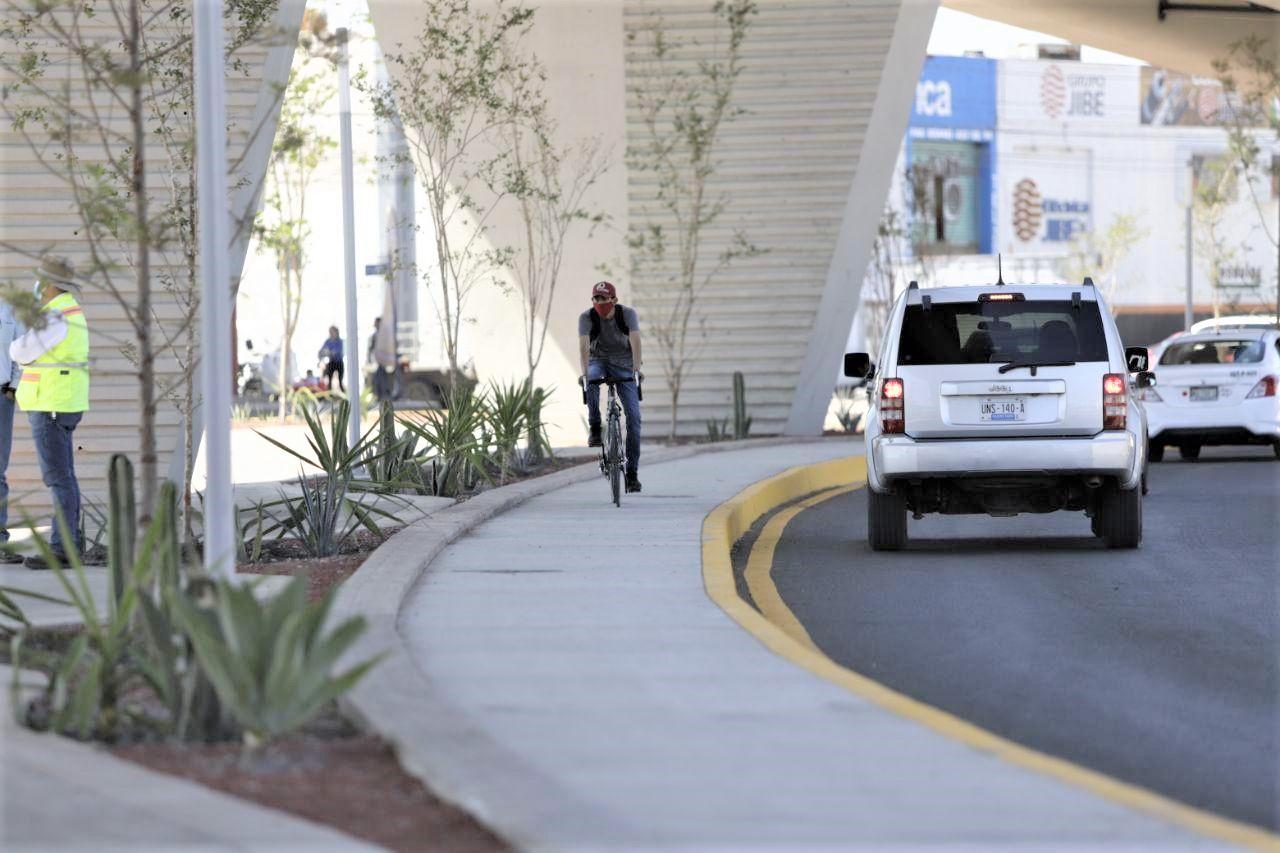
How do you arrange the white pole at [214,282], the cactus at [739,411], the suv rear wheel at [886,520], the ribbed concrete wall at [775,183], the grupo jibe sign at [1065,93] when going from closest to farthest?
the white pole at [214,282], the suv rear wheel at [886,520], the cactus at [739,411], the ribbed concrete wall at [775,183], the grupo jibe sign at [1065,93]

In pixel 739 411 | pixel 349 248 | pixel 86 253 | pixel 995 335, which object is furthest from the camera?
pixel 739 411

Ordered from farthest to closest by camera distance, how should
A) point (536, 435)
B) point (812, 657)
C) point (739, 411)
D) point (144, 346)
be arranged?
point (739, 411) → point (536, 435) → point (144, 346) → point (812, 657)

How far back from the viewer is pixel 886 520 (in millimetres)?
13961

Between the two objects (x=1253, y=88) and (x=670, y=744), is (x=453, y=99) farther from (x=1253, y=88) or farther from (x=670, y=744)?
(x=1253, y=88)

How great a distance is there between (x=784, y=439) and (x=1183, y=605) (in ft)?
47.3

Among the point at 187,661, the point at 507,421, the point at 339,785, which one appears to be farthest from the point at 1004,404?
the point at 339,785

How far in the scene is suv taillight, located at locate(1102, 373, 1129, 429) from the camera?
1335cm

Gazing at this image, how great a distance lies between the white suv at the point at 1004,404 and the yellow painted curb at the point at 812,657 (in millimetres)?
1324

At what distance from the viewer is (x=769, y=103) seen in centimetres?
2670

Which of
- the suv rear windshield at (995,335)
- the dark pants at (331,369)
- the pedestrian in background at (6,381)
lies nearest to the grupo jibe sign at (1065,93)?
the dark pants at (331,369)

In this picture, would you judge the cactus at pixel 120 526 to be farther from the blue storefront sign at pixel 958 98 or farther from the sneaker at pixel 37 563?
the blue storefront sign at pixel 958 98

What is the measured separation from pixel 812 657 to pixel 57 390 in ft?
19.1

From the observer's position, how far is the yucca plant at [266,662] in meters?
6.33

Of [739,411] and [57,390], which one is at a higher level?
[57,390]
